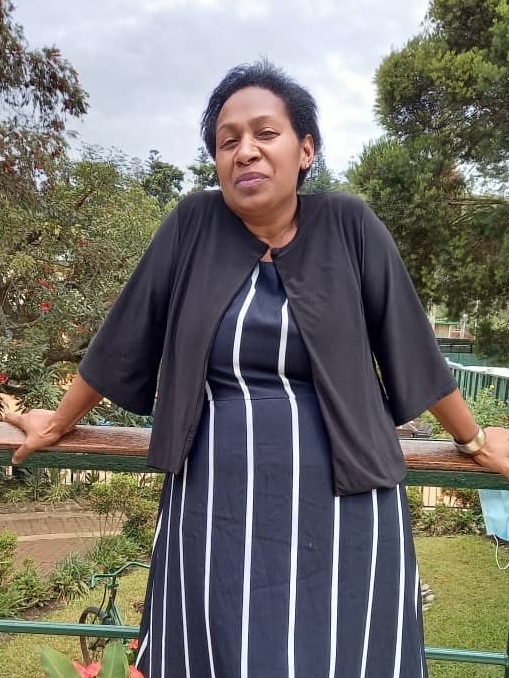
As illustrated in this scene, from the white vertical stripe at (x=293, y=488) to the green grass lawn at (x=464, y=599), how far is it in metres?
3.53

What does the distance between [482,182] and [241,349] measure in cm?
639

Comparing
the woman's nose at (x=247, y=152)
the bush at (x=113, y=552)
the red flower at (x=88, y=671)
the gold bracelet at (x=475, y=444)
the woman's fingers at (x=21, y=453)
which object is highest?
the woman's nose at (x=247, y=152)

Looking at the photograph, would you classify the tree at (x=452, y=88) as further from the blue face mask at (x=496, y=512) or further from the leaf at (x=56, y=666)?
the leaf at (x=56, y=666)

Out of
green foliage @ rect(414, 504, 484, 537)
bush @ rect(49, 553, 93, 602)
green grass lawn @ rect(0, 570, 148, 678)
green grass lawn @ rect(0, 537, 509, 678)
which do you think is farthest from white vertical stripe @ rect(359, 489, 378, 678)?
green foliage @ rect(414, 504, 484, 537)

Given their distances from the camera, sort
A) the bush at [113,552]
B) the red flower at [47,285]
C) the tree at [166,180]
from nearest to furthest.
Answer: the red flower at [47,285]
the bush at [113,552]
the tree at [166,180]

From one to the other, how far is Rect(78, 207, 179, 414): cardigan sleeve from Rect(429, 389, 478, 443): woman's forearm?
0.51 metres

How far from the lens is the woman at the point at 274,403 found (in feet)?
3.29

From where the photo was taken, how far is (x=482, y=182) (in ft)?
22.0

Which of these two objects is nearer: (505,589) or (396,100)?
(505,589)

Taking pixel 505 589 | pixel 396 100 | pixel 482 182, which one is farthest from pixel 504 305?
pixel 505 589

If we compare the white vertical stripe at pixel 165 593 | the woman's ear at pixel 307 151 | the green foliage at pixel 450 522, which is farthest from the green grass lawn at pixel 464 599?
the woman's ear at pixel 307 151

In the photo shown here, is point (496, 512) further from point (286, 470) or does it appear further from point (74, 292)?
point (286, 470)

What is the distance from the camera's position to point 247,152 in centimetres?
104

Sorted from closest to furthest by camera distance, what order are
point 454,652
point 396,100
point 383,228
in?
point 383,228 → point 454,652 → point 396,100
